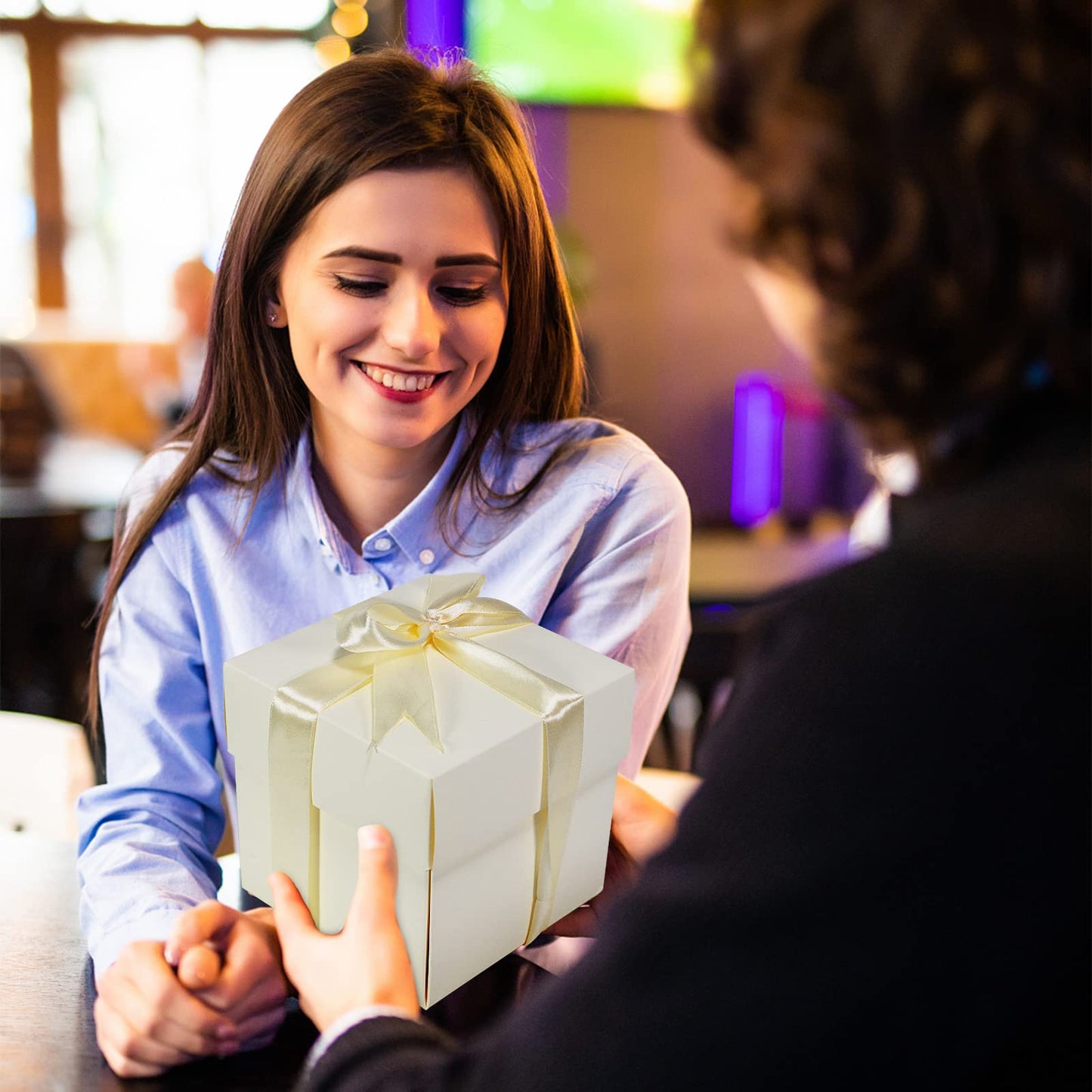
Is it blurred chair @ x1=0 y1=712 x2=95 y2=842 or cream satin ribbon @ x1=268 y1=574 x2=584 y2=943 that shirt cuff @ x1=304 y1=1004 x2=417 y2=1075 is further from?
blurred chair @ x1=0 y1=712 x2=95 y2=842

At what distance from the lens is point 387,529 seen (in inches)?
46.3

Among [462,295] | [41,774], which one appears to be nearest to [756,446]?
[41,774]

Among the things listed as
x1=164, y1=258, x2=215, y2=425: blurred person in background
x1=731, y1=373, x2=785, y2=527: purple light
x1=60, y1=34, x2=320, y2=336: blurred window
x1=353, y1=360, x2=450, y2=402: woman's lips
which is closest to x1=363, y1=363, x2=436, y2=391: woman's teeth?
x1=353, y1=360, x2=450, y2=402: woman's lips

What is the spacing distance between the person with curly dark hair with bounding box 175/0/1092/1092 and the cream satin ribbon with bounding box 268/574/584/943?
0.86ft

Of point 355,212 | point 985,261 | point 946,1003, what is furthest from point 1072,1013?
point 355,212

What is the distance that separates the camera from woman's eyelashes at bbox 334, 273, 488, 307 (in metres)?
1.07

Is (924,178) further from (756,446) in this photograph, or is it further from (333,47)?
(333,47)

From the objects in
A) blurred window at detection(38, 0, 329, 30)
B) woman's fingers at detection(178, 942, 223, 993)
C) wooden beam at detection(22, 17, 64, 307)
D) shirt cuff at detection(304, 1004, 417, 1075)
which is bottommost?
woman's fingers at detection(178, 942, 223, 993)

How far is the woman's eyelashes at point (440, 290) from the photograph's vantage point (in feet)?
3.51

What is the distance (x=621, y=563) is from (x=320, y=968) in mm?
545

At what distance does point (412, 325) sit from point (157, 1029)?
23.3 inches

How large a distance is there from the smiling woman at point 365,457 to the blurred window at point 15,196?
19.1ft

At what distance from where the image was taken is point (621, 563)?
1.17 metres

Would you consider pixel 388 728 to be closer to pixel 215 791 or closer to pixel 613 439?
pixel 215 791
